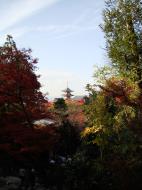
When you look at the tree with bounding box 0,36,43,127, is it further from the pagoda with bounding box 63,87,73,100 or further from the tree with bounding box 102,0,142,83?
the pagoda with bounding box 63,87,73,100

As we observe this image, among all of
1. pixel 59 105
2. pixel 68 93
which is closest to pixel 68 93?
pixel 68 93

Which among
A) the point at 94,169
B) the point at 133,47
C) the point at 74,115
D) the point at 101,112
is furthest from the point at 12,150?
the point at 74,115

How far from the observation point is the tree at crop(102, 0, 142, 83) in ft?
104

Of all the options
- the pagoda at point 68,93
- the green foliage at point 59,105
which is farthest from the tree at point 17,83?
the pagoda at point 68,93

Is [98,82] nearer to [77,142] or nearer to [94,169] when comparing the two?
[77,142]

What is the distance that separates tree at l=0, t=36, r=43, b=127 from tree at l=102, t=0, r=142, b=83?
1011 centimetres

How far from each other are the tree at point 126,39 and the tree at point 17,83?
10109mm

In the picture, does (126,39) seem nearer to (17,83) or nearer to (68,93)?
(17,83)

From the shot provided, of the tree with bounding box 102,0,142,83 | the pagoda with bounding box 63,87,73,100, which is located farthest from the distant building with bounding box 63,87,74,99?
the tree with bounding box 102,0,142,83

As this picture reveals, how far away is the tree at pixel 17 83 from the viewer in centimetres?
2239

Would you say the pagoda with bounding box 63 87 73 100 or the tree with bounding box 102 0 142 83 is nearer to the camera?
the tree with bounding box 102 0 142 83

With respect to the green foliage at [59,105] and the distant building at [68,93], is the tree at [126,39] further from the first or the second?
the distant building at [68,93]

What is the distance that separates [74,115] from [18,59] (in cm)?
2426

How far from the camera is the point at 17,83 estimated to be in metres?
22.5
